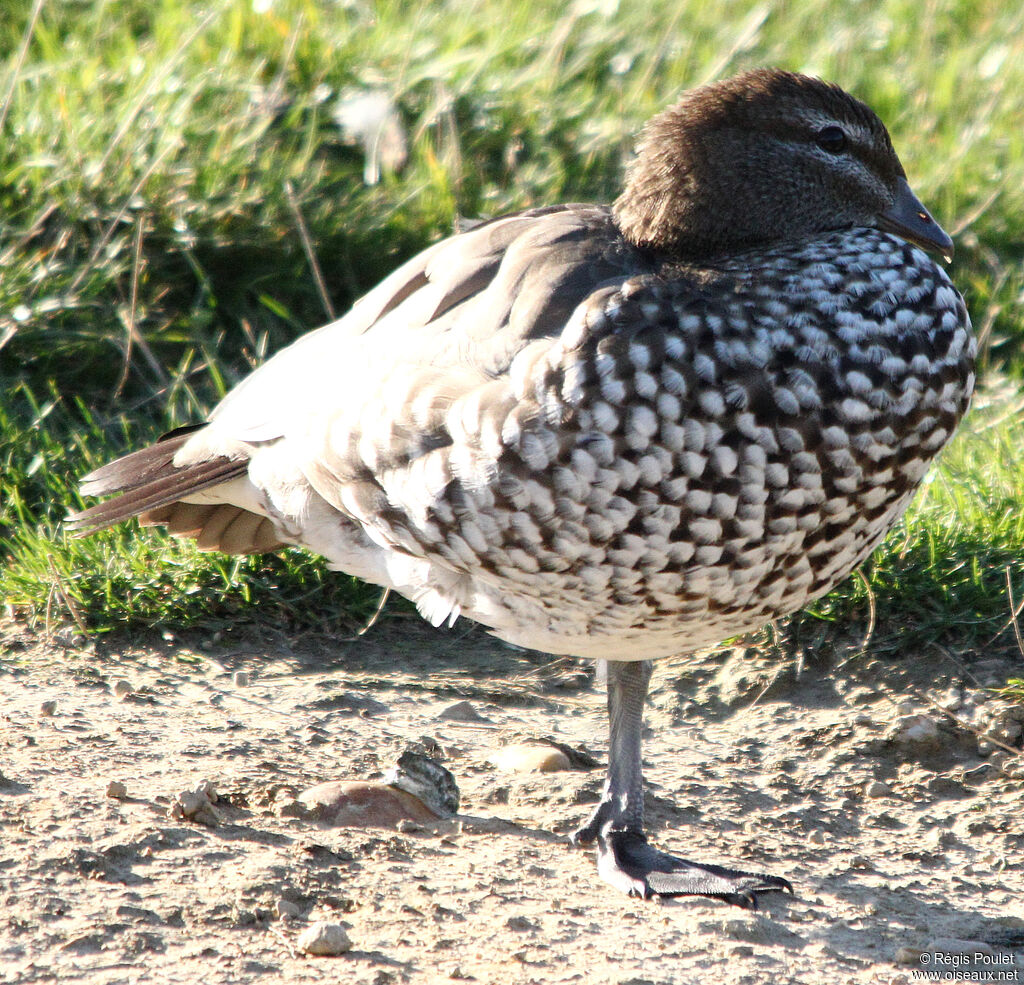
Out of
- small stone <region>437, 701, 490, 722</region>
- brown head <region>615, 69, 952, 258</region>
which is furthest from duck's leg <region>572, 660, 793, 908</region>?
brown head <region>615, 69, 952, 258</region>

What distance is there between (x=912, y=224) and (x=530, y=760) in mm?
1486

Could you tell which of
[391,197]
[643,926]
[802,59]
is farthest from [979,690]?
[802,59]

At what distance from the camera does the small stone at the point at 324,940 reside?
8.42 feet

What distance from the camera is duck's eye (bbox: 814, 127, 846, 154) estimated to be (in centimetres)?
300

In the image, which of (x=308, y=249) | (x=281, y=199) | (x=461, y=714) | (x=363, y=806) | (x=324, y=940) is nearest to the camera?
(x=324, y=940)

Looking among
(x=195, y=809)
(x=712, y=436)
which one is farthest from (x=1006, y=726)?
(x=195, y=809)

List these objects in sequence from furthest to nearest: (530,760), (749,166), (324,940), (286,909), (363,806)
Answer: (530,760), (363,806), (749,166), (286,909), (324,940)

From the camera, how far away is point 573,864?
9.98ft

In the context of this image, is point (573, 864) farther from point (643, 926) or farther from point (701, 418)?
point (701, 418)

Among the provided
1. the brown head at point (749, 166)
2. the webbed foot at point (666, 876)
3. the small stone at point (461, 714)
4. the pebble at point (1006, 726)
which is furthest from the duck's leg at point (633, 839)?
the brown head at point (749, 166)

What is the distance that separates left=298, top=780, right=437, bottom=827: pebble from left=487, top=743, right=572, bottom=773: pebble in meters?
0.32

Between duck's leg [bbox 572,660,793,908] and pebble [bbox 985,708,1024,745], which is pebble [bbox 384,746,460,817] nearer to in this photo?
duck's leg [bbox 572,660,793,908]

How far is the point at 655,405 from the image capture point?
2.69m

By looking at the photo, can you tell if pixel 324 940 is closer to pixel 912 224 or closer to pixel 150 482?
pixel 150 482
